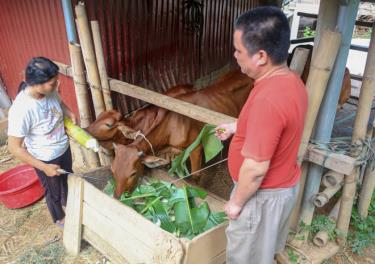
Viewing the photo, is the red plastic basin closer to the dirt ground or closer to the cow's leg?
the dirt ground

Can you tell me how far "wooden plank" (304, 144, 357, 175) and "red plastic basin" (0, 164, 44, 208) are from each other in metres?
3.14

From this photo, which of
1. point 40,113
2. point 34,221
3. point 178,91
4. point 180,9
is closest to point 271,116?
point 40,113

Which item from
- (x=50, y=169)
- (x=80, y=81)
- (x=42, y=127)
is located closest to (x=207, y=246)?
(x=50, y=169)

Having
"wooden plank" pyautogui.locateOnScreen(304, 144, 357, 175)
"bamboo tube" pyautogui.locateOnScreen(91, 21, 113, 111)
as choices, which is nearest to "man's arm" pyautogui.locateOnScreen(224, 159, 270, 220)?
"wooden plank" pyautogui.locateOnScreen(304, 144, 357, 175)

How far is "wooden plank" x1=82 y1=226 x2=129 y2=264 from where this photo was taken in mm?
3082

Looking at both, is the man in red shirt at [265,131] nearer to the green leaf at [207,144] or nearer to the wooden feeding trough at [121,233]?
the wooden feeding trough at [121,233]

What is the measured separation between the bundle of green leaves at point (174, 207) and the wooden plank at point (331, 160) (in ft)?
2.98

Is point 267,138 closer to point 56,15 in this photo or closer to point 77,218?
point 77,218

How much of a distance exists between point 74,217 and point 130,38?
2.62 m

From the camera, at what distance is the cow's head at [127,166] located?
3.32m

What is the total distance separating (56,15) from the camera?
4398 millimetres

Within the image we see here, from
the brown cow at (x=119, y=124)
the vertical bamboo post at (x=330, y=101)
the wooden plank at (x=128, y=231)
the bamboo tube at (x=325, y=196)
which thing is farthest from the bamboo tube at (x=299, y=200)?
the brown cow at (x=119, y=124)

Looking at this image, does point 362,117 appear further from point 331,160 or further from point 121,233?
point 121,233

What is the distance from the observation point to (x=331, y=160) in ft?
9.06
